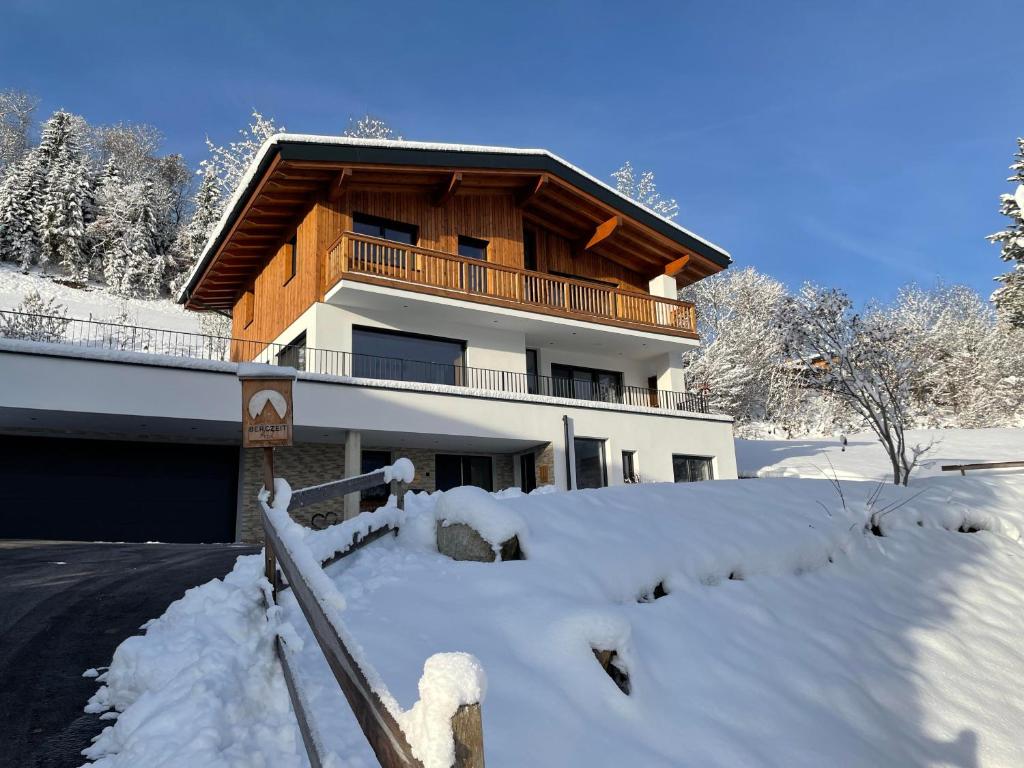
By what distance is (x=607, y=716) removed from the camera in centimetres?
438

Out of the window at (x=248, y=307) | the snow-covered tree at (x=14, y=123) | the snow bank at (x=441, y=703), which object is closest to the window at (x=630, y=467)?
the window at (x=248, y=307)

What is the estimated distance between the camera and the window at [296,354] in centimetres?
1669

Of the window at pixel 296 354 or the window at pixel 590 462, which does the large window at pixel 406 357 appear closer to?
the window at pixel 296 354

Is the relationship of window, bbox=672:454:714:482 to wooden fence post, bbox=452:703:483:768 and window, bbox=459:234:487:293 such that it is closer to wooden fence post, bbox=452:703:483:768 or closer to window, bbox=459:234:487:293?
window, bbox=459:234:487:293

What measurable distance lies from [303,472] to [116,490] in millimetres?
3822

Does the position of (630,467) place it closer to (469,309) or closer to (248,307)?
(469,309)

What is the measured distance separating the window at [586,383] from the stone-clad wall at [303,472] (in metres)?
5.04

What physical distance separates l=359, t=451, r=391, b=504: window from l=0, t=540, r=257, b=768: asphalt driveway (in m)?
7.45

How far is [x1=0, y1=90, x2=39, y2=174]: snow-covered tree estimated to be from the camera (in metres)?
56.2

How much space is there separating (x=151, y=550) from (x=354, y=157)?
9976mm

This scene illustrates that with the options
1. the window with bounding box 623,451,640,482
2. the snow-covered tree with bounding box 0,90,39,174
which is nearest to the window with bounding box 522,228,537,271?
the window with bounding box 623,451,640,482

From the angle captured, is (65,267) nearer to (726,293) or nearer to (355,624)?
(726,293)

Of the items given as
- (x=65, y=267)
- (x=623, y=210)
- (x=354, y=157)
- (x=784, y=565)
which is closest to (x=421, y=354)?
(x=354, y=157)

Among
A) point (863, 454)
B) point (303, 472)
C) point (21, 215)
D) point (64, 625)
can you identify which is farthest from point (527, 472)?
point (21, 215)
